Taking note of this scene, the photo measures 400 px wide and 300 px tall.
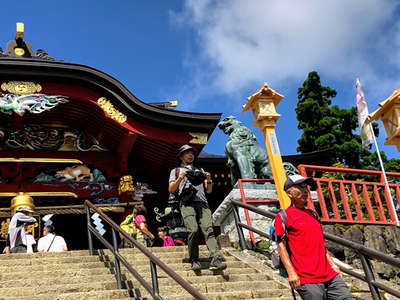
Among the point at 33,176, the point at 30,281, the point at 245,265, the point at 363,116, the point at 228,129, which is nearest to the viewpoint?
the point at 30,281

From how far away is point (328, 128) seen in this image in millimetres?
21391

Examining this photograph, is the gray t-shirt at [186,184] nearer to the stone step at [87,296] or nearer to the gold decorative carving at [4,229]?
the stone step at [87,296]

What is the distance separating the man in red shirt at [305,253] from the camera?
3250mm

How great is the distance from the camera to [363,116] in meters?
9.11

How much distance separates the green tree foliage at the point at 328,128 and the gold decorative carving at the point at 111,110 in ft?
39.9

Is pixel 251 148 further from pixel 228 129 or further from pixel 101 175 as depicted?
pixel 101 175

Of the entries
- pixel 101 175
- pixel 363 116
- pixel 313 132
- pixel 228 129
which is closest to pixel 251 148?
pixel 228 129

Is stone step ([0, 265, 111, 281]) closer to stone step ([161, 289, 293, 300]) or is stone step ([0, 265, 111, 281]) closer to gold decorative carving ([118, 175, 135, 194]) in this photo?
stone step ([161, 289, 293, 300])

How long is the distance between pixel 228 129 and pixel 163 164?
2.48 meters

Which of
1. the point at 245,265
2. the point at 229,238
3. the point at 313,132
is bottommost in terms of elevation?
the point at 245,265

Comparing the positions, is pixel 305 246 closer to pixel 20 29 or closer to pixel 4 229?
pixel 4 229

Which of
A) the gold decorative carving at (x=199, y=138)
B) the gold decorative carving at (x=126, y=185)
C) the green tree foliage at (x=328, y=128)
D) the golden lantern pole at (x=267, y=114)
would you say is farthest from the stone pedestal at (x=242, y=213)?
the green tree foliage at (x=328, y=128)

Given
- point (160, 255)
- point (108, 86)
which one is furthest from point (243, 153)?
point (160, 255)

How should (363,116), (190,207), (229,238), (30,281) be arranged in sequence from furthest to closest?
1. (363,116)
2. (229,238)
3. (190,207)
4. (30,281)
